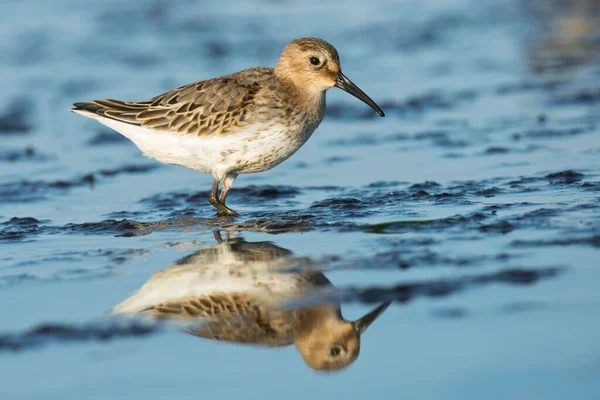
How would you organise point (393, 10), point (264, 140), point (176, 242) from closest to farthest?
point (176, 242) < point (264, 140) < point (393, 10)

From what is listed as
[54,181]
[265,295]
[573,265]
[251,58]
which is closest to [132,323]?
[265,295]

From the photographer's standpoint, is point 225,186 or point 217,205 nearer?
point 217,205

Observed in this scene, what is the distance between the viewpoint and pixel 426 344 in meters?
5.16

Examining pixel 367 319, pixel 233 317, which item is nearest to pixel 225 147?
pixel 233 317

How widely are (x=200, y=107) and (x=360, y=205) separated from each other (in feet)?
5.18

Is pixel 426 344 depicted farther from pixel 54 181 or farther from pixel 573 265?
pixel 54 181

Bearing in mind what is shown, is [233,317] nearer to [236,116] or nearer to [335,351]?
[335,351]

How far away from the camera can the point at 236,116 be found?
847 centimetres

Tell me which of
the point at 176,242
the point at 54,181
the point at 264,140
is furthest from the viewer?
the point at 54,181

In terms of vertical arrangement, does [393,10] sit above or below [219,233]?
above

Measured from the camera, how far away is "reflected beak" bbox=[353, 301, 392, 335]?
5.53m

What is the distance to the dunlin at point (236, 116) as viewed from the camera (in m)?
8.43

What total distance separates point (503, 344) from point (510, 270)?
3.84ft

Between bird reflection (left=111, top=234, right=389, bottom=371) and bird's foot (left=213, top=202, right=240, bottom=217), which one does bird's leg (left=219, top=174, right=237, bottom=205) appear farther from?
bird reflection (left=111, top=234, right=389, bottom=371)
